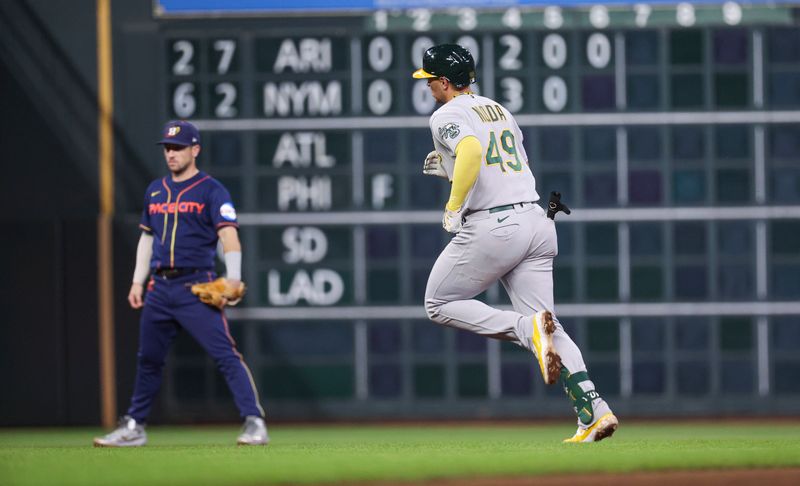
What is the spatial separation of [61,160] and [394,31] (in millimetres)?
2681

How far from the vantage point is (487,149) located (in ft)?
20.9

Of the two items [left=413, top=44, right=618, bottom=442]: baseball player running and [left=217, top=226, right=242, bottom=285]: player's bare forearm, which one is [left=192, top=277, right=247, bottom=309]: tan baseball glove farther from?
[left=413, top=44, right=618, bottom=442]: baseball player running

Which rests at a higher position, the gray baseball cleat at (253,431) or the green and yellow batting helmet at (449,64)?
the green and yellow batting helmet at (449,64)

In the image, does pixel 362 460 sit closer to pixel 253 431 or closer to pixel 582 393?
pixel 582 393

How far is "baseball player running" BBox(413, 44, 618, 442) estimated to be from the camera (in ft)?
20.5

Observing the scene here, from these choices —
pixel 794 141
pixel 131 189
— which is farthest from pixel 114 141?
pixel 794 141

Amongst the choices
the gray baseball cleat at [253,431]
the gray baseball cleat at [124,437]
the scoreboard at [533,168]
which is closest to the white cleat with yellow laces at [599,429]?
the gray baseball cleat at [253,431]

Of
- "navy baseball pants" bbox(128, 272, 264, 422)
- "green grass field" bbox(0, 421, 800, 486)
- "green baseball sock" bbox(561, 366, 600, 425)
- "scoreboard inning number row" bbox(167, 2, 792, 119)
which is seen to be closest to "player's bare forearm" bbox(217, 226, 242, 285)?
"navy baseball pants" bbox(128, 272, 264, 422)

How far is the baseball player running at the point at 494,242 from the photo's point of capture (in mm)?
6238

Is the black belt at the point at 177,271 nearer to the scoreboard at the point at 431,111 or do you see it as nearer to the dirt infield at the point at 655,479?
the dirt infield at the point at 655,479

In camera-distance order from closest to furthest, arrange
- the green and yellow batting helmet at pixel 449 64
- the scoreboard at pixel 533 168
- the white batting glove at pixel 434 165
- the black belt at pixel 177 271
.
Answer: the green and yellow batting helmet at pixel 449 64
the white batting glove at pixel 434 165
the black belt at pixel 177 271
the scoreboard at pixel 533 168

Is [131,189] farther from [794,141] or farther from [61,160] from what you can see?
[794,141]

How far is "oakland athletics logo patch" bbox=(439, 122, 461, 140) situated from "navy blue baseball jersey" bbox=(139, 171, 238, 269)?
132 cm

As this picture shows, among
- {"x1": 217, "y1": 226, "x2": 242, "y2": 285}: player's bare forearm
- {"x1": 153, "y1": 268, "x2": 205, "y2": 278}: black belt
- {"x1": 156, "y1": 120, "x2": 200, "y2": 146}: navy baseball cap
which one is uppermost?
{"x1": 156, "y1": 120, "x2": 200, "y2": 146}: navy baseball cap
